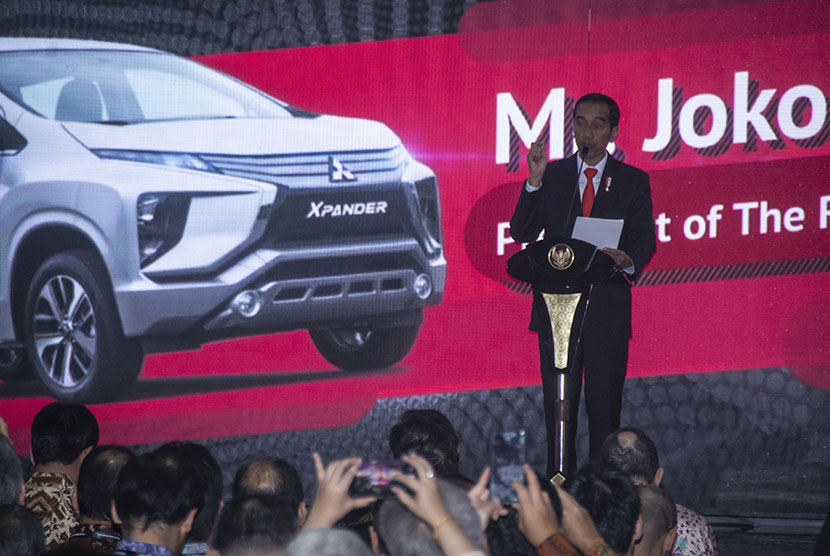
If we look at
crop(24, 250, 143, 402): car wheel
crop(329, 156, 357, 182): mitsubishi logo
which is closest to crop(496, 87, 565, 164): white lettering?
crop(329, 156, 357, 182): mitsubishi logo

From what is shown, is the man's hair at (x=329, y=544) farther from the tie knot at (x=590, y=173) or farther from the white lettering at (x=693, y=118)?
the white lettering at (x=693, y=118)

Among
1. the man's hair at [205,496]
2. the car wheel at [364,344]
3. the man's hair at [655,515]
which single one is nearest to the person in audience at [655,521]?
the man's hair at [655,515]

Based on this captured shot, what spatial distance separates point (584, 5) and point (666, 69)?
1.51ft

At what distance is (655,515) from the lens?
2.61m

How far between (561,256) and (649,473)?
744 mm

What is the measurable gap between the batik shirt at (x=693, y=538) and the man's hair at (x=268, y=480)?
1.02 meters

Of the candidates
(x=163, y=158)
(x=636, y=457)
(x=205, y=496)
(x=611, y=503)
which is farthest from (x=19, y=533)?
(x=163, y=158)

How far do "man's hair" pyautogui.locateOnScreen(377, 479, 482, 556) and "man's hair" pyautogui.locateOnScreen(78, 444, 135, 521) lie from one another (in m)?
1.25

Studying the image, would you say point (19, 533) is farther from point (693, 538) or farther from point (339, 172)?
point (339, 172)

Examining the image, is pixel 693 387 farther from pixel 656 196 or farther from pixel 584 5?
pixel 584 5

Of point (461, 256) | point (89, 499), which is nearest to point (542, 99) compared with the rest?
point (461, 256)

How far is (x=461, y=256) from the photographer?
520 cm

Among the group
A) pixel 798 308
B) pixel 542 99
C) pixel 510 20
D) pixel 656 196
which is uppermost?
pixel 510 20

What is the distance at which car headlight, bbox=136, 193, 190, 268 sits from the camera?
5.09 m
